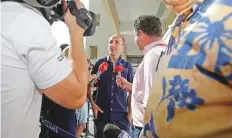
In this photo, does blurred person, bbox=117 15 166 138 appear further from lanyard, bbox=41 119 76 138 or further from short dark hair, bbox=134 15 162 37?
lanyard, bbox=41 119 76 138

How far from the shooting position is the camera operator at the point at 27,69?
631 mm

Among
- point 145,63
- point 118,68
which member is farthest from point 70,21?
point 118,68

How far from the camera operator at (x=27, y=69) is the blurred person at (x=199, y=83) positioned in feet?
0.99

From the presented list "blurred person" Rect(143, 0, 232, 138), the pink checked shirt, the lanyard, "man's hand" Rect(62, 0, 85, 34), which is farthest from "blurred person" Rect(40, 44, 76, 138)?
"blurred person" Rect(143, 0, 232, 138)

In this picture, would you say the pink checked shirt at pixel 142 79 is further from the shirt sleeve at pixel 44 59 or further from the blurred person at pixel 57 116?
the shirt sleeve at pixel 44 59

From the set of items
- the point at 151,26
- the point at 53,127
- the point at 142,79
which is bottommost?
the point at 53,127

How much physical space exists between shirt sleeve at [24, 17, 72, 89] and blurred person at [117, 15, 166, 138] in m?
0.93

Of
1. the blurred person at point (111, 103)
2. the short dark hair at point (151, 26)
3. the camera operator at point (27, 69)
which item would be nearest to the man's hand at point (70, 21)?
the camera operator at point (27, 69)

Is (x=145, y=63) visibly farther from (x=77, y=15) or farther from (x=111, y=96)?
(x=111, y=96)

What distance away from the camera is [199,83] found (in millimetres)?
414

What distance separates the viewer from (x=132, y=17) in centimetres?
736

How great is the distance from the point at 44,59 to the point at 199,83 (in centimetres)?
40

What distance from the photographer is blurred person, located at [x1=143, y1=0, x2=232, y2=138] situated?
40 centimetres

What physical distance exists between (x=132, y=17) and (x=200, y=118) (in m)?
7.14
